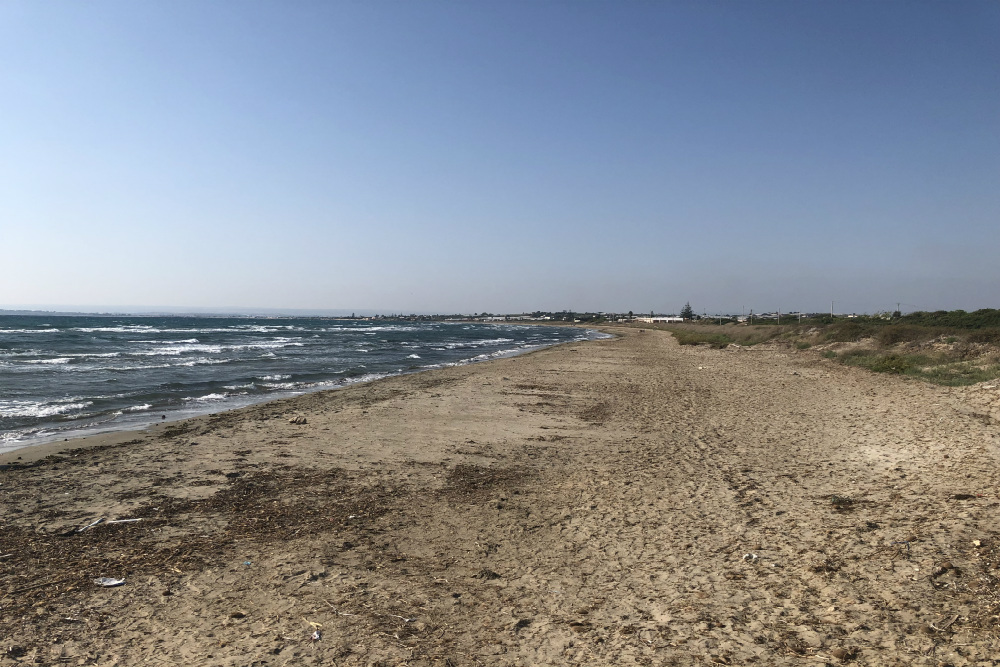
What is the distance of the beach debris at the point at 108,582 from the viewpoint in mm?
4902

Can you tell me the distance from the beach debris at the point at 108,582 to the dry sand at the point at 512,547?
100 millimetres

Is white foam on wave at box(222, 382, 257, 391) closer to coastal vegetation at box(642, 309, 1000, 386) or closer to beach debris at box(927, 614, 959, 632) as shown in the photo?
beach debris at box(927, 614, 959, 632)

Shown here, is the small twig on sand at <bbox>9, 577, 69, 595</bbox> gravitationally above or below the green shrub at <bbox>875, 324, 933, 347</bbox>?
below

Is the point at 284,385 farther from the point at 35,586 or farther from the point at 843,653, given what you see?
the point at 843,653

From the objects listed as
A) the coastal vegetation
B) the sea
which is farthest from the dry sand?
the coastal vegetation

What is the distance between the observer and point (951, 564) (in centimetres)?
479

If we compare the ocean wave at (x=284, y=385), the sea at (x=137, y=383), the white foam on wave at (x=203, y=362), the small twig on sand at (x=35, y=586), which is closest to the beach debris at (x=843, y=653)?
the small twig on sand at (x=35, y=586)

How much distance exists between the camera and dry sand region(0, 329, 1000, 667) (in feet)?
13.3

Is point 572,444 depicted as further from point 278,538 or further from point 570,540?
point 278,538

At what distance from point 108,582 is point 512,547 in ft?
12.5

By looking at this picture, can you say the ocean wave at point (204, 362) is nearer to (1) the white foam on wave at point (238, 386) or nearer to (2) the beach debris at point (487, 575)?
→ (1) the white foam on wave at point (238, 386)

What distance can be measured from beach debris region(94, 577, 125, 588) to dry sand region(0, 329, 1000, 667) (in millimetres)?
100

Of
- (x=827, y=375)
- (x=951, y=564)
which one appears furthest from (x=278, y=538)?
(x=827, y=375)

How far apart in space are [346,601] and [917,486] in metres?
7.26
